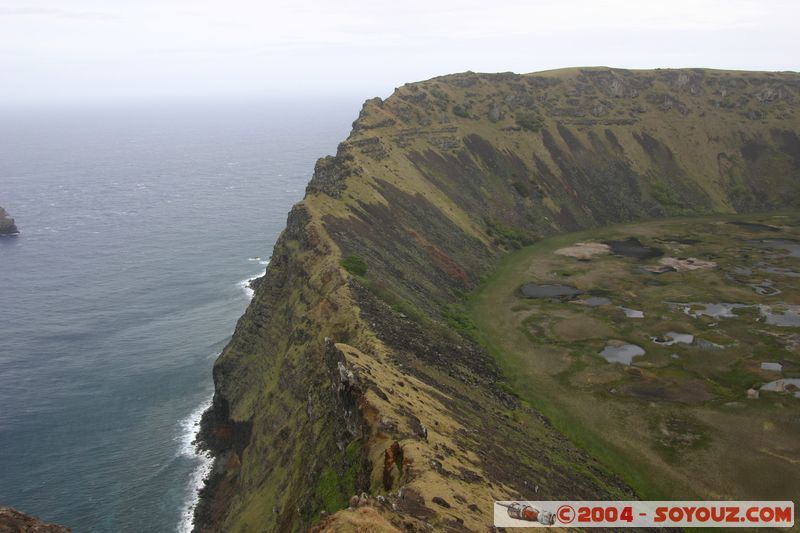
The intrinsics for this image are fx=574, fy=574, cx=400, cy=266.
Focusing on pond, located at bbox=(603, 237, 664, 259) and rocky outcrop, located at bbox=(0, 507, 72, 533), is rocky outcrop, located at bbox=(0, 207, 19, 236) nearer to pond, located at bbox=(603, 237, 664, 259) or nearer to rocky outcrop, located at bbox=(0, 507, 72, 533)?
pond, located at bbox=(603, 237, 664, 259)

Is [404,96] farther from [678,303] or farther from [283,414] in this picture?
[283,414]

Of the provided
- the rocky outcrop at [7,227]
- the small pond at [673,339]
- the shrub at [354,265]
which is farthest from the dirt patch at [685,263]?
the rocky outcrop at [7,227]

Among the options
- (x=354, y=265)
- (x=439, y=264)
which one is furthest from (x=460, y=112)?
(x=354, y=265)

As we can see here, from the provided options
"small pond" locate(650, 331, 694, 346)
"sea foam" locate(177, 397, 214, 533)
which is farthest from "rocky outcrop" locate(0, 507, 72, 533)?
"small pond" locate(650, 331, 694, 346)

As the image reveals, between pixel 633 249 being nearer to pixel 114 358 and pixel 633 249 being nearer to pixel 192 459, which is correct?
pixel 192 459

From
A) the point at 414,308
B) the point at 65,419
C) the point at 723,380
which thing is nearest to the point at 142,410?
the point at 65,419
